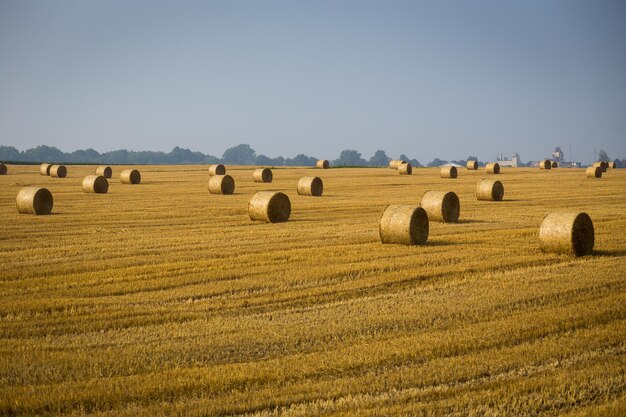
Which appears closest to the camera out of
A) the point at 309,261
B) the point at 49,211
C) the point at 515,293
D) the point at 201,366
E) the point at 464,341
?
the point at 201,366

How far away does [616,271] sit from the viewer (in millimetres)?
13898

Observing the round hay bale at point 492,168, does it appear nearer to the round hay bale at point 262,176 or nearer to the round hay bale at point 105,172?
the round hay bale at point 262,176

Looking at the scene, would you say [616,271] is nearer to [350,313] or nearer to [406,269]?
[406,269]

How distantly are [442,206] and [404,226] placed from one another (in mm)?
5203

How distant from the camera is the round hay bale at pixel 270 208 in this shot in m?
22.9

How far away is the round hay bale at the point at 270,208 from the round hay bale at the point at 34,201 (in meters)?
6.90

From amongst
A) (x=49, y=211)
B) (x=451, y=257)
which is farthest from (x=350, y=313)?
(x=49, y=211)

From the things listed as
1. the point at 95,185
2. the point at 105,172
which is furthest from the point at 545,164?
the point at 95,185

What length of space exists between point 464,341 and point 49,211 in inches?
754

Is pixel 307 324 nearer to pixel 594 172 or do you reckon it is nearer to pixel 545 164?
pixel 594 172

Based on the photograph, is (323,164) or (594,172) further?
(323,164)

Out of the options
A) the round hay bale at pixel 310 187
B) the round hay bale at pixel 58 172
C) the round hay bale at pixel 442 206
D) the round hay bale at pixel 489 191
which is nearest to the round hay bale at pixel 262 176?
the round hay bale at pixel 310 187

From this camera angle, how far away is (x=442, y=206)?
22484mm

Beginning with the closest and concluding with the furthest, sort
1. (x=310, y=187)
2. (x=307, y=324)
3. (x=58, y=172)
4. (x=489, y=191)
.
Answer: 1. (x=307, y=324)
2. (x=489, y=191)
3. (x=310, y=187)
4. (x=58, y=172)
